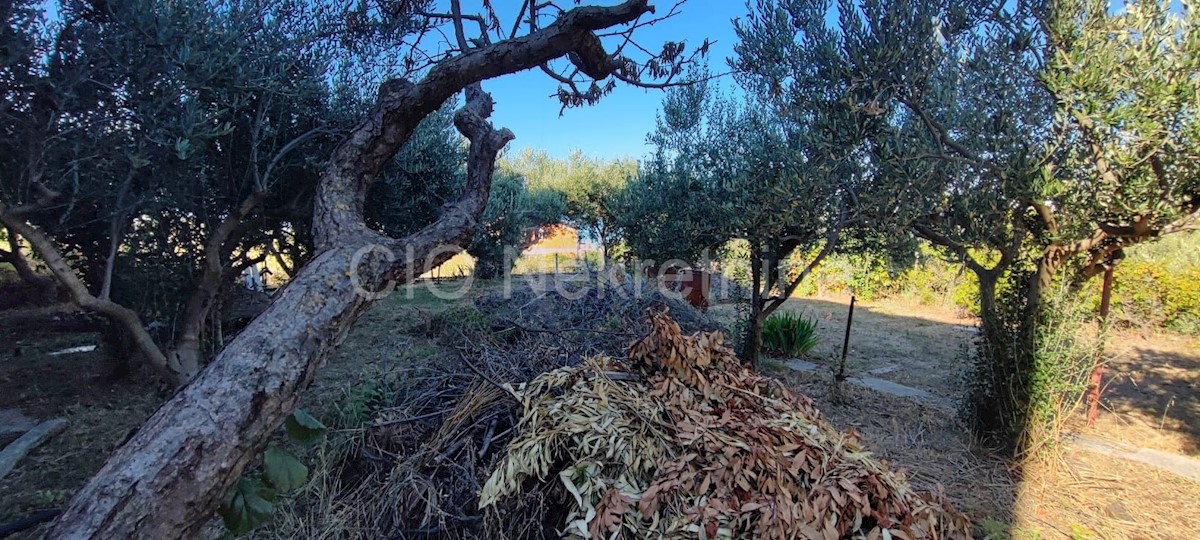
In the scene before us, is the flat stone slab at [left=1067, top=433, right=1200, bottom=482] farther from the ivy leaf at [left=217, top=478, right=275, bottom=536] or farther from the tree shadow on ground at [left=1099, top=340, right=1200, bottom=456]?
the ivy leaf at [left=217, top=478, right=275, bottom=536]

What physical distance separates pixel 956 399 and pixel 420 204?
5.36 metres

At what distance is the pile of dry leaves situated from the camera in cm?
181

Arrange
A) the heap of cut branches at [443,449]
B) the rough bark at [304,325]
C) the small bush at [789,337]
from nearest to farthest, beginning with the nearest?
the rough bark at [304,325]
the heap of cut branches at [443,449]
the small bush at [789,337]

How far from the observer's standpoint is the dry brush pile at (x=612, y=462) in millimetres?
1842

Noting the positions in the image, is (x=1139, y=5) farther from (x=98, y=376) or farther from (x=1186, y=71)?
(x=98, y=376)

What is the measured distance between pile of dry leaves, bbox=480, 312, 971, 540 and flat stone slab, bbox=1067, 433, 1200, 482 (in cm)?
234

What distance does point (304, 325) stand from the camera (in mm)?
2395

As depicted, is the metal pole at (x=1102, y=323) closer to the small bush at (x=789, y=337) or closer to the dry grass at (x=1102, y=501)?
the dry grass at (x=1102, y=501)

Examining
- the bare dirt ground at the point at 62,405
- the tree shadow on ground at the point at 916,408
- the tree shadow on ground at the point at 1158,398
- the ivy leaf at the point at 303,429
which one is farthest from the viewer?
the tree shadow on ground at the point at 1158,398

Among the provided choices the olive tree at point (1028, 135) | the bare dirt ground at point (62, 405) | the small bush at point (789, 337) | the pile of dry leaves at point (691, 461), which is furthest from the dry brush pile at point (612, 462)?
the small bush at point (789, 337)

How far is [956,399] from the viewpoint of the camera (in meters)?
4.64

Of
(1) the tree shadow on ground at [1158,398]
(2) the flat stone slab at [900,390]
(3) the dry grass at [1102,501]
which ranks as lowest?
(3) the dry grass at [1102,501]

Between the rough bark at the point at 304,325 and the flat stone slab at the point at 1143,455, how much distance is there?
4357 mm

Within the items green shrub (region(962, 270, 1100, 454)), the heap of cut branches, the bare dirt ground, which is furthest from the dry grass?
the bare dirt ground
